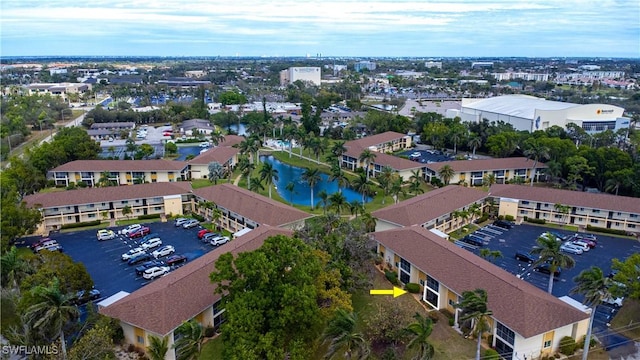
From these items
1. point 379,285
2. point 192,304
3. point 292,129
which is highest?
point 292,129

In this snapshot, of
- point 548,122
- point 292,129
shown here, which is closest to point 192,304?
point 292,129

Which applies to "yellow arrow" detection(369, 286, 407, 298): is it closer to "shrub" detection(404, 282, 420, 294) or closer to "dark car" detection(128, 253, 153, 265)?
"shrub" detection(404, 282, 420, 294)

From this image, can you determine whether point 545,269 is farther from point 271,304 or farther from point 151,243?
point 151,243

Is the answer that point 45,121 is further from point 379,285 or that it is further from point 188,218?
point 379,285

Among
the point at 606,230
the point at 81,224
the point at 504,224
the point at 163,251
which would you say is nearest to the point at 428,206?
the point at 504,224

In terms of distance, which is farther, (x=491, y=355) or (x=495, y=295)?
(x=495, y=295)

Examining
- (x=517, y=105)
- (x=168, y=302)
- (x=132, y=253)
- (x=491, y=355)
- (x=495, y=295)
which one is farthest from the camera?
(x=517, y=105)

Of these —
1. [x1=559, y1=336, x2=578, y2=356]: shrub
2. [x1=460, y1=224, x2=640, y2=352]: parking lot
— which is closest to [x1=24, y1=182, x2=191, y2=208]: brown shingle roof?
[x1=460, y1=224, x2=640, y2=352]: parking lot
